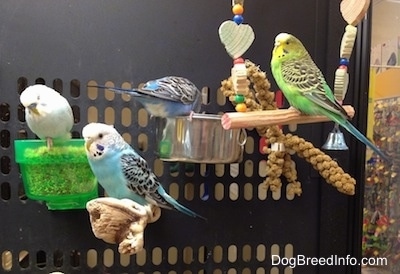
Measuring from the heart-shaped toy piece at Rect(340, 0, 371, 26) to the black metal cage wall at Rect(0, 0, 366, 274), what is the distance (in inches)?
5.4

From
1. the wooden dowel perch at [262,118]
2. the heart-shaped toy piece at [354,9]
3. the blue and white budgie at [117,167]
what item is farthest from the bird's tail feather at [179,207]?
the heart-shaped toy piece at [354,9]

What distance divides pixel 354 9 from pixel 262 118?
0.44ft

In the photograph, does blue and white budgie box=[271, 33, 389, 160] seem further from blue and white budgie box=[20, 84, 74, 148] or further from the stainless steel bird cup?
blue and white budgie box=[20, 84, 74, 148]

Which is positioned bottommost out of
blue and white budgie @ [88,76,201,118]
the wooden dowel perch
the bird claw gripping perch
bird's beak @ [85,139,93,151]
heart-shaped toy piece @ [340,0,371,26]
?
the bird claw gripping perch

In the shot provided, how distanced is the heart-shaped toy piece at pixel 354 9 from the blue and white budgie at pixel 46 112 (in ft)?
0.97

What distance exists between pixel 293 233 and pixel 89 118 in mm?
291

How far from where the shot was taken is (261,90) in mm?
539

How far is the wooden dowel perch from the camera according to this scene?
0.42 m

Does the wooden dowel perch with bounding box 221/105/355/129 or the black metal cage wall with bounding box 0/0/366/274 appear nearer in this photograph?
the wooden dowel perch with bounding box 221/105/355/129

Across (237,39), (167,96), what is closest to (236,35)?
(237,39)

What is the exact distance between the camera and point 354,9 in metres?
0.43

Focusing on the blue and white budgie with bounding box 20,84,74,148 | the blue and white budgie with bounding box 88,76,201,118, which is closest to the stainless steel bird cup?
the blue and white budgie with bounding box 88,76,201,118

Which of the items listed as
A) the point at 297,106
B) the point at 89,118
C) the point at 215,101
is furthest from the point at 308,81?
the point at 89,118

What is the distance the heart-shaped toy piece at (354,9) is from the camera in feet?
1.40
